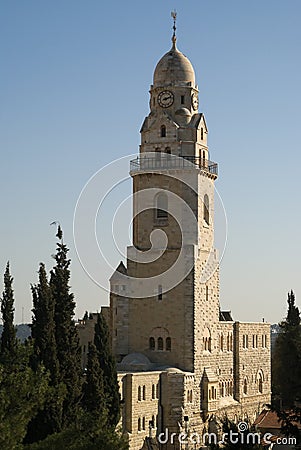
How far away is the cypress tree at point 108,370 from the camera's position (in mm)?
36906

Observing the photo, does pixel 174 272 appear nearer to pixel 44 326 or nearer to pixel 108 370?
pixel 108 370

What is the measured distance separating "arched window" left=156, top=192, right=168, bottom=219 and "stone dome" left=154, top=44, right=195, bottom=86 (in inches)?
259

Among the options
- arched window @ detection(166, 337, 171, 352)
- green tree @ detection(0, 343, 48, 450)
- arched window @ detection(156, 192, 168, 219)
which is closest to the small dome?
arched window @ detection(166, 337, 171, 352)

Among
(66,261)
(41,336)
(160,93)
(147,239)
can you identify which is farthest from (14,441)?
(160,93)

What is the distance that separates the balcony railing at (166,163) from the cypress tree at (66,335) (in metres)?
14.3

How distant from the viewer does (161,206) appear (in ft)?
156

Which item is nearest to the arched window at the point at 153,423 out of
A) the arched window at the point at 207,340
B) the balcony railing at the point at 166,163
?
the arched window at the point at 207,340

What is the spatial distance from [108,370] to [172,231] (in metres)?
11.6

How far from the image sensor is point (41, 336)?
106ft

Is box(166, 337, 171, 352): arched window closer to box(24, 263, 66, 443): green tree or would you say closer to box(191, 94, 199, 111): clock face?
box(191, 94, 199, 111): clock face

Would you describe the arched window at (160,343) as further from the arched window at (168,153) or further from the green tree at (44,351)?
the green tree at (44,351)

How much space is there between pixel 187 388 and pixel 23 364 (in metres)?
19.1

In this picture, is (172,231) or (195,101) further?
(195,101)

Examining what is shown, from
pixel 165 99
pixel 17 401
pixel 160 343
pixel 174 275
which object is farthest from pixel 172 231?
pixel 17 401
